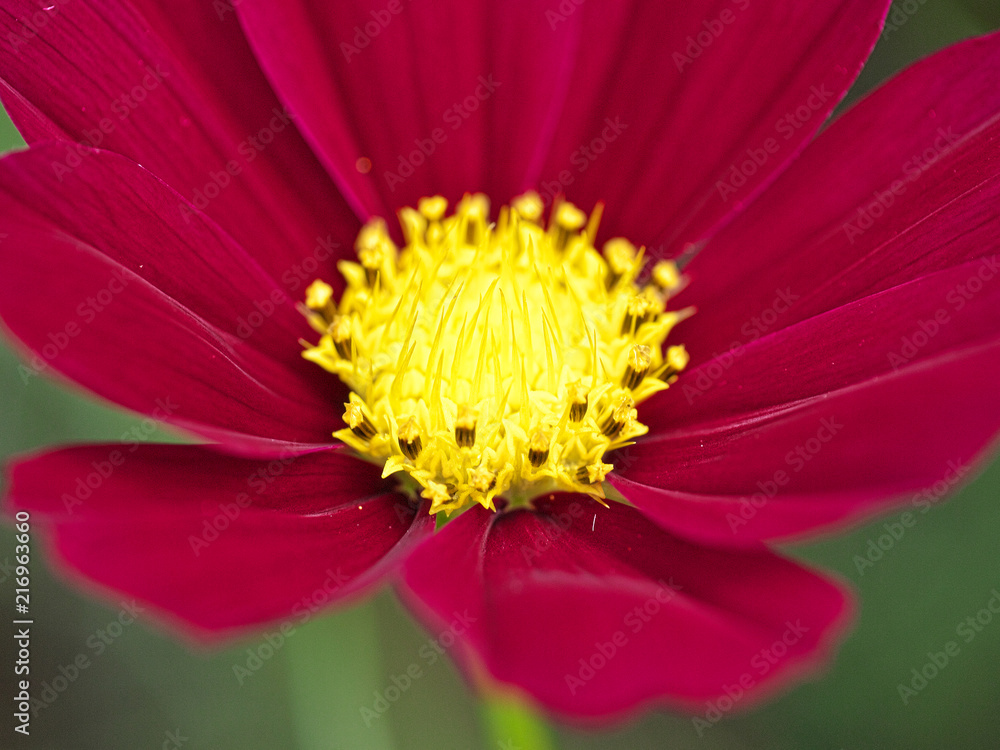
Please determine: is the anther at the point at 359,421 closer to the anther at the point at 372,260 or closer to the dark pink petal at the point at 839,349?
the anther at the point at 372,260

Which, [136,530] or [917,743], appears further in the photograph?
[917,743]

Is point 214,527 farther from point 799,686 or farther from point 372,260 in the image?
point 799,686

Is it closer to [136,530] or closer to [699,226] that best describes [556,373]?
[699,226]

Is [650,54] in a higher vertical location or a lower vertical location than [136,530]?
higher

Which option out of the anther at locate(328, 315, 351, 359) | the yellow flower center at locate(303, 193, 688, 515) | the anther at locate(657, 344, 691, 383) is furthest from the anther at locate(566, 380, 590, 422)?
the anther at locate(328, 315, 351, 359)

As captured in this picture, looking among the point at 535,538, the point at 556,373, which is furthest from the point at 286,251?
the point at 535,538

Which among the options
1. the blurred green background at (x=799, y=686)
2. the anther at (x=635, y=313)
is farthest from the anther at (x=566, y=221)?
the blurred green background at (x=799, y=686)

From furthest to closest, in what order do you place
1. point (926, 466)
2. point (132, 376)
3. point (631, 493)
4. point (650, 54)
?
1. point (650, 54)
2. point (631, 493)
3. point (132, 376)
4. point (926, 466)
